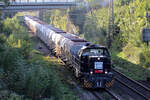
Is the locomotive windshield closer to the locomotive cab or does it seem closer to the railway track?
the locomotive cab

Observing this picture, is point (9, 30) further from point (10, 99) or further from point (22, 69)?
point (10, 99)

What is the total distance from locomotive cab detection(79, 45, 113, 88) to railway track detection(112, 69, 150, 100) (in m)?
2.31

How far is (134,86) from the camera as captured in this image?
17.0 meters

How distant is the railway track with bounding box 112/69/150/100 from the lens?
591 inches

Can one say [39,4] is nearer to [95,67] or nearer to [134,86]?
[134,86]

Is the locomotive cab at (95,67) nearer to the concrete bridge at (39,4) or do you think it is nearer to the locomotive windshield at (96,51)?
the locomotive windshield at (96,51)

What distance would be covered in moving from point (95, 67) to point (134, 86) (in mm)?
4328

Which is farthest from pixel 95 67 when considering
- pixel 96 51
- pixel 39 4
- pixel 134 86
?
pixel 39 4

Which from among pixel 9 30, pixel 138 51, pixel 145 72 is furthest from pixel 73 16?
pixel 145 72

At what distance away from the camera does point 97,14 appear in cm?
3822

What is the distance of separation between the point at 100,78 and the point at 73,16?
1170 inches

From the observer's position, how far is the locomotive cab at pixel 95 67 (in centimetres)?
1445

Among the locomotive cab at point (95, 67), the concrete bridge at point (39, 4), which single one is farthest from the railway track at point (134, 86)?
the concrete bridge at point (39, 4)

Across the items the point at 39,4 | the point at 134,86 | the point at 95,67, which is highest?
the point at 39,4
